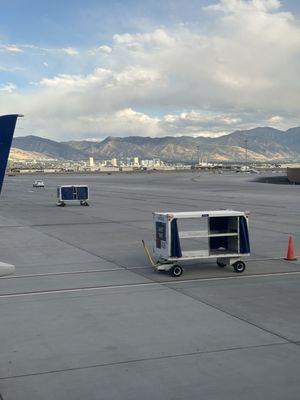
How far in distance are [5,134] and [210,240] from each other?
1049cm

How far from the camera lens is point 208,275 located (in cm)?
1669

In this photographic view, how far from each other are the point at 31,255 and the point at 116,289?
23.6 ft

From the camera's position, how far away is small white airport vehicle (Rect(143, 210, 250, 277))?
1677 cm

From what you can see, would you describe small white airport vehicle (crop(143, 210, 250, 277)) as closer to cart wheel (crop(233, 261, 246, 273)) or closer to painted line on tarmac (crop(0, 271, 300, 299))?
cart wheel (crop(233, 261, 246, 273))

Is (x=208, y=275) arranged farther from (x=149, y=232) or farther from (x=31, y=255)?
(x=149, y=232)

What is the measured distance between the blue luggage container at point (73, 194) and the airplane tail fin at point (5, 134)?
3839 centimetres

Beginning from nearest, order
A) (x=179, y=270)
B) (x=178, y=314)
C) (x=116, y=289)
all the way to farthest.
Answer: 1. (x=178, y=314)
2. (x=116, y=289)
3. (x=179, y=270)

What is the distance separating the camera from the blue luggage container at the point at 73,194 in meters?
47.7

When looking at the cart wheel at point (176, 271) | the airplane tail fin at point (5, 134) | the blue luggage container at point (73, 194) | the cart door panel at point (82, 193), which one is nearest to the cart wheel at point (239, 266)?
the cart wheel at point (176, 271)

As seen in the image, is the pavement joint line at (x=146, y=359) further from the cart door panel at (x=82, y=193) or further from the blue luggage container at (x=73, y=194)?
the cart door panel at (x=82, y=193)

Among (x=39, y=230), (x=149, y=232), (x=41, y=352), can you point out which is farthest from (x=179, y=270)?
(x=39, y=230)

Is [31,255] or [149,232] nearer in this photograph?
[31,255]

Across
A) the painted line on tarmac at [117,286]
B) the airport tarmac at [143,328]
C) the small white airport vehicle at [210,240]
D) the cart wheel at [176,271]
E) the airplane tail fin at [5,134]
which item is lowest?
the painted line on tarmac at [117,286]

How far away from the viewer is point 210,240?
60.0 ft
